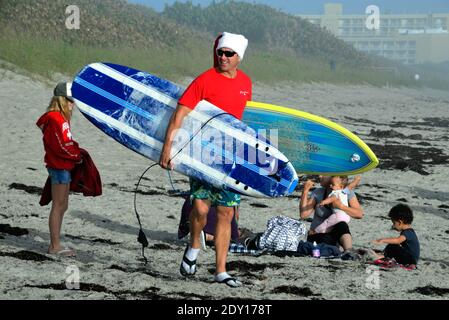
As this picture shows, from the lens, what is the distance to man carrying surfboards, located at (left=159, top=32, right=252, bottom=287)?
18.4 feet

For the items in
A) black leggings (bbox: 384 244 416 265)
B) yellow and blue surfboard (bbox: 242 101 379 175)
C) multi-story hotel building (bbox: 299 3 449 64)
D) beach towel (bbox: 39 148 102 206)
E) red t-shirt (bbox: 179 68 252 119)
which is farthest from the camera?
multi-story hotel building (bbox: 299 3 449 64)

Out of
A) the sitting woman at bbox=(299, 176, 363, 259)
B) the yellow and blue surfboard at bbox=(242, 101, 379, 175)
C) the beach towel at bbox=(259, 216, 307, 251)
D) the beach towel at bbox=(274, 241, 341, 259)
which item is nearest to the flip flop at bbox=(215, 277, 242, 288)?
the beach towel at bbox=(274, 241, 341, 259)

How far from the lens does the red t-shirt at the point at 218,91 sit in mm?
5605

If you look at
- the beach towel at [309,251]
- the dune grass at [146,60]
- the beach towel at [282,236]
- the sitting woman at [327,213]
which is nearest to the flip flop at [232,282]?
the beach towel at [309,251]

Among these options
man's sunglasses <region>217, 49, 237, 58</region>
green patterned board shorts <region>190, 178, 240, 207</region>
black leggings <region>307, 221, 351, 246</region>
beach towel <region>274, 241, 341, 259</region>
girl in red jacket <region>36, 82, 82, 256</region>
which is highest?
man's sunglasses <region>217, 49, 237, 58</region>

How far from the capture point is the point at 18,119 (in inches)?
549

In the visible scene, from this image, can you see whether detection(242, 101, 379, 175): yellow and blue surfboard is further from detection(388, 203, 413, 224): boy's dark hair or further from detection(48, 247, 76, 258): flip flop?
detection(48, 247, 76, 258): flip flop

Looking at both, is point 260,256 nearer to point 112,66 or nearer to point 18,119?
point 112,66

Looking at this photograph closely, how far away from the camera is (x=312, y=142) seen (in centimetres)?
753

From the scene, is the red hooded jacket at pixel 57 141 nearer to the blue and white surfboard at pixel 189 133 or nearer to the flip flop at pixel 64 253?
the blue and white surfboard at pixel 189 133

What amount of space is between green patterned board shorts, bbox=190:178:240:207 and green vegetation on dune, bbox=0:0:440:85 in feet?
44.5

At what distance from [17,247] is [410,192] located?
20.0 ft

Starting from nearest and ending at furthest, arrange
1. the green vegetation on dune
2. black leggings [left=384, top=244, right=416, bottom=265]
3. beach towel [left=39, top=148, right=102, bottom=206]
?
1. beach towel [left=39, top=148, right=102, bottom=206]
2. black leggings [left=384, top=244, right=416, bottom=265]
3. the green vegetation on dune
